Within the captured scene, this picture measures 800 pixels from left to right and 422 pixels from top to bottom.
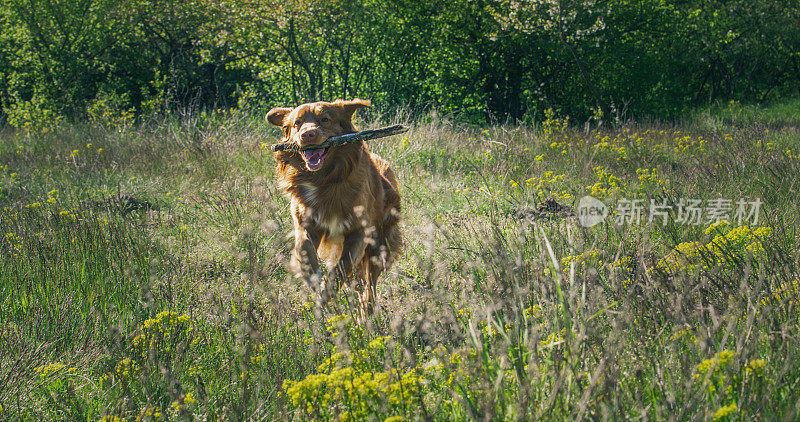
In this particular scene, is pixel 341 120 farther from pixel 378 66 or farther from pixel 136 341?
pixel 378 66

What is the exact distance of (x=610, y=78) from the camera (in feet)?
41.5

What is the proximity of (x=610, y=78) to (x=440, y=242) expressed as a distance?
10.2 meters

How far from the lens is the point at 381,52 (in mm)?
11789

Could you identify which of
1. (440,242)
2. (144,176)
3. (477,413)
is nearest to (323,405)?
(477,413)

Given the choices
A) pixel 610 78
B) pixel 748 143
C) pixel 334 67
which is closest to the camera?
pixel 748 143

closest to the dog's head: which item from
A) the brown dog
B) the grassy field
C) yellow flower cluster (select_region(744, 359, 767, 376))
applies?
the brown dog

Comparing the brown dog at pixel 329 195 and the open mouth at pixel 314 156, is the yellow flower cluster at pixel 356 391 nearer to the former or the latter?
the brown dog at pixel 329 195

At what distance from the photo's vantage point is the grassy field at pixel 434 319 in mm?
A: 1648

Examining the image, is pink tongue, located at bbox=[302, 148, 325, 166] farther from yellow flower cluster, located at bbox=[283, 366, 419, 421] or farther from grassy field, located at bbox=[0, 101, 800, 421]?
yellow flower cluster, located at bbox=[283, 366, 419, 421]

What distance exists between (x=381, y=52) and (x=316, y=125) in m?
8.58

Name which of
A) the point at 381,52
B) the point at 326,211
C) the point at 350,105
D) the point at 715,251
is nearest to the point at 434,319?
the point at 715,251

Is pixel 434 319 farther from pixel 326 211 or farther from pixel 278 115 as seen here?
pixel 278 115
